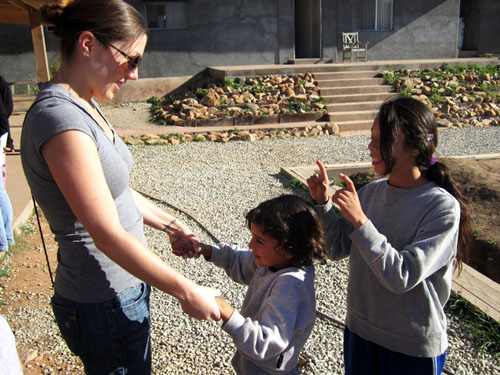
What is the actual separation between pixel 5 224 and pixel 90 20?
3582 millimetres

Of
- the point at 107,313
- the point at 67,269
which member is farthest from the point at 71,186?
the point at 107,313

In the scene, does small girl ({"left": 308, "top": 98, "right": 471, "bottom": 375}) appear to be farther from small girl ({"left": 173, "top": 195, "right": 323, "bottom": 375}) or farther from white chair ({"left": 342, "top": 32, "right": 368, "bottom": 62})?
white chair ({"left": 342, "top": 32, "right": 368, "bottom": 62})

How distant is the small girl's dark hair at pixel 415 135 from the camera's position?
1.79 metres

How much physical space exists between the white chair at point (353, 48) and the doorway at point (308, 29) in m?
0.91

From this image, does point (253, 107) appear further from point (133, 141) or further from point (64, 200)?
point (64, 200)

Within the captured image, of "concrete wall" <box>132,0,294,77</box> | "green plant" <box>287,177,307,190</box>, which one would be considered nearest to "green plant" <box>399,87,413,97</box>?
"concrete wall" <box>132,0,294,77</box>

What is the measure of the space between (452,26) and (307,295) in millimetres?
18711

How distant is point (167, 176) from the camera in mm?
7340

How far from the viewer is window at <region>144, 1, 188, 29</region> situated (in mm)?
15117

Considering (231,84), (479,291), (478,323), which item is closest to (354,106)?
(231,84)

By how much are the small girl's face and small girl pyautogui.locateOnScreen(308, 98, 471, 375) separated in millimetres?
251

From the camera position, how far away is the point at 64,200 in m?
1.49

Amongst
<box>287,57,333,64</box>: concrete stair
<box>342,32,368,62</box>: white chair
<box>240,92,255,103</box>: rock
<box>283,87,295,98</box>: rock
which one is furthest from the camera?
<box>287,57,333,64</box>: concrete stair

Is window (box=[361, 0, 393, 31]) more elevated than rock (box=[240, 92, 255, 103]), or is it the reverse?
window (box=[361, 0, 393, 31])
